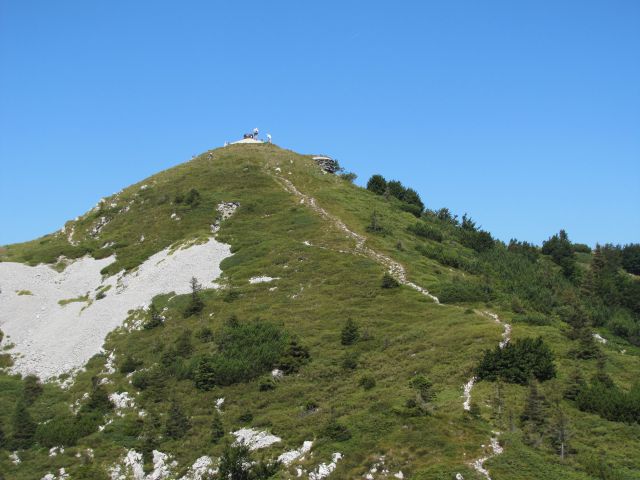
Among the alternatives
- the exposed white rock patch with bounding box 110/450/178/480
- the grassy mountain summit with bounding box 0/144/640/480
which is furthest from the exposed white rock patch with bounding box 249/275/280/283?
→ the exposed white rock patch with bounding box 110/450/178/480

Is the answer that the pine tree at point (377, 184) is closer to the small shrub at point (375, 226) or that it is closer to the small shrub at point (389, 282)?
the small shrub at point (375, 226)

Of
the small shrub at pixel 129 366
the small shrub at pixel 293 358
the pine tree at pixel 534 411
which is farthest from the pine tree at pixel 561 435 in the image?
the small shrub at pixel 129 366

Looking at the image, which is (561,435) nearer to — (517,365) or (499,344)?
(517,365)

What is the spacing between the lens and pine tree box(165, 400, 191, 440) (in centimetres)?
4320

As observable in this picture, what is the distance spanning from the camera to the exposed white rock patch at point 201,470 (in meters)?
36.8

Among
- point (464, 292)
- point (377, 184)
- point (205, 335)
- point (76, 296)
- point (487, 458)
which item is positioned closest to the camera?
point (487, 458)

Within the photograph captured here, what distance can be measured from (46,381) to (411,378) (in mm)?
37229

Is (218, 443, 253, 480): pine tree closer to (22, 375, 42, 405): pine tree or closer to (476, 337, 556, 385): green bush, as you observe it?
(476, 337, 556, 385): green bush

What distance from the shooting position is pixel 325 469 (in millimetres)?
32750

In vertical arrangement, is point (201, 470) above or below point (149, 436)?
below

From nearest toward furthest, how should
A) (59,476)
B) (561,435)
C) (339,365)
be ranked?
(561,435)
(59,476)
(339,365)

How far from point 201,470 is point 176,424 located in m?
6.43

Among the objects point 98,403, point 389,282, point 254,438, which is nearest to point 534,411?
point 254,438

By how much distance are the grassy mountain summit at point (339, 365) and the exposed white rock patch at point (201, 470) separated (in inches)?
13.1
